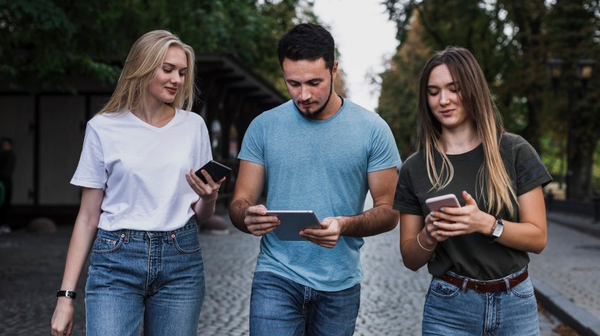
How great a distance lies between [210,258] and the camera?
14.4m

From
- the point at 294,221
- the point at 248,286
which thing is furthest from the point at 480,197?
the point at 248,286

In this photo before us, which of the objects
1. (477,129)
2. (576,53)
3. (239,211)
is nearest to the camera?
(477,129)

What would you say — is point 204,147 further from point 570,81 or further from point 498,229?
point 570,81

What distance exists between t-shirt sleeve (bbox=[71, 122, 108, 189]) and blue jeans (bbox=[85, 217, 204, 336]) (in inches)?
8.0

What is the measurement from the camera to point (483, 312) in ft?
11.6

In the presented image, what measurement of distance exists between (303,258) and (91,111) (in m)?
19.1

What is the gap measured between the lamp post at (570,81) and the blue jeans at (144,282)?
77.9ft

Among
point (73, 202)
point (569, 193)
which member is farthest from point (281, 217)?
point (569, 193)

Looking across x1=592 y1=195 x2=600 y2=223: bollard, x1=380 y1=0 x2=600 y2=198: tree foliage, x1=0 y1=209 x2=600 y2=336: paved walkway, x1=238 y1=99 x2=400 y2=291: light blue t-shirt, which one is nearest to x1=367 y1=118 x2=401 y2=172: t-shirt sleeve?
x1=238 y1=99 x2=400 y2=291: light blue t-shirt

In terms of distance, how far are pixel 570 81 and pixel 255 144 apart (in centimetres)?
2573

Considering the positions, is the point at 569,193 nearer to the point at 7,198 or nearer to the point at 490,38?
the point at 490,38

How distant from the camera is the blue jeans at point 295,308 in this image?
388cm

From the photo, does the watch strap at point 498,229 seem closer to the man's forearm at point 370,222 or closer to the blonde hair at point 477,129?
the blonde hair at point 477,129

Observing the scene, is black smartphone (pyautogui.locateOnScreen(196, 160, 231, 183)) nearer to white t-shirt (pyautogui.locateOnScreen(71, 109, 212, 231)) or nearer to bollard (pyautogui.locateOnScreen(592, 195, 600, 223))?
white t-shirt (pyautogui.locateOnScreen(71, 109, 212, 231))
